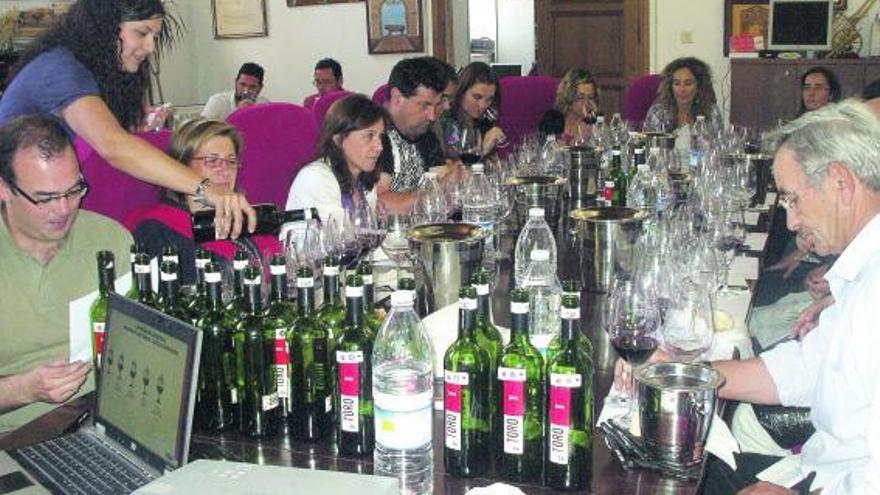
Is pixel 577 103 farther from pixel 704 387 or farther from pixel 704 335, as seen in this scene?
pixel 704 387

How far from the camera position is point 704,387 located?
4.63ft

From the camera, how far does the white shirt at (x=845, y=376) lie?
1562mm

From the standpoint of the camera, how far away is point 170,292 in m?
1.65

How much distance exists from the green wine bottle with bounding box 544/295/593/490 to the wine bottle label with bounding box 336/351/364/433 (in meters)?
0.30

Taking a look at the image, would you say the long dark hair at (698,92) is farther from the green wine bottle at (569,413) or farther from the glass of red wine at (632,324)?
the green wine bottle at (569,413)

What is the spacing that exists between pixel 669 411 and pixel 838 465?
1.78 feet

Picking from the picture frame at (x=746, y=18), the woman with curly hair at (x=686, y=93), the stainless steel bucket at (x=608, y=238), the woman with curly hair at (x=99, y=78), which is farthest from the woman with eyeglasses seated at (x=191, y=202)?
the picture frame at (x=746, y=18)

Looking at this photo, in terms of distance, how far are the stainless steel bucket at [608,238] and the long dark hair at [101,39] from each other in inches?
52.4

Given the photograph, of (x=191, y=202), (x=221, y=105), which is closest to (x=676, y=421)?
(x=191, y=202)

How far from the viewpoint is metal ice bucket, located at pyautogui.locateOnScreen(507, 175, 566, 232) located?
10.1 feet

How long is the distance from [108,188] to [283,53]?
A: 5.23 m

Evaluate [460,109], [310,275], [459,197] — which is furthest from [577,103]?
[310,275]

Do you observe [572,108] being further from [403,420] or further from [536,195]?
[403,420]

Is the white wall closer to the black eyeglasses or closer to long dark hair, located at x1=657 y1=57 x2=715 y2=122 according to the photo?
long dark hair, located at x1=657 y1=57 x2=715 y2=122
